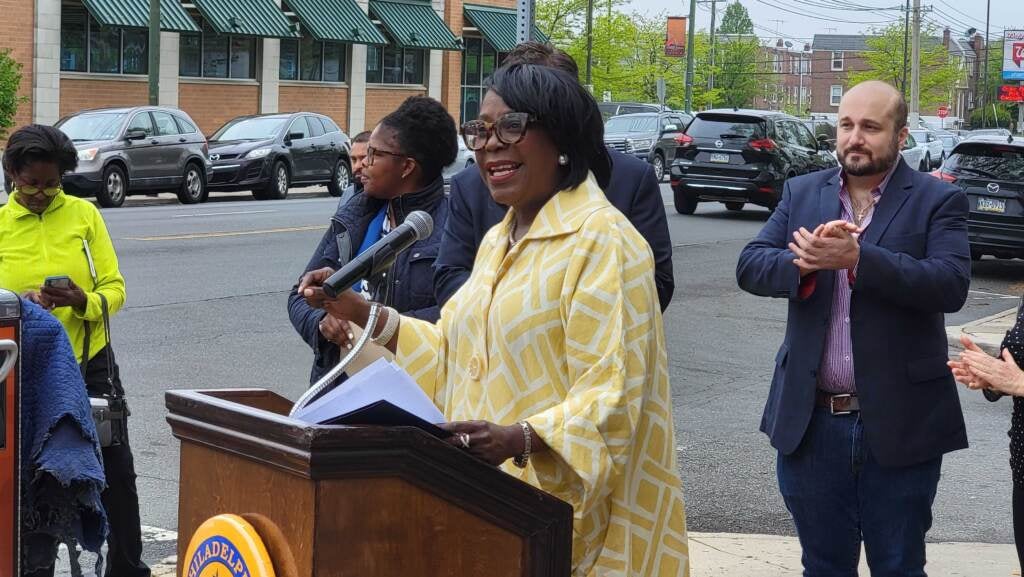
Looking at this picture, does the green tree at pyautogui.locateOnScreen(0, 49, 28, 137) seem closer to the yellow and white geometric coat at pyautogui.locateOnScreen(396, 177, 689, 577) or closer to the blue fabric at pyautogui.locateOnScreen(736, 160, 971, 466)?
the blue fabric at pyautogui.locateOnScreen(736, 160, 971, 466)

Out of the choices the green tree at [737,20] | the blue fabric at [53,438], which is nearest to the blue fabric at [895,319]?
the blue fabric at [53,438]

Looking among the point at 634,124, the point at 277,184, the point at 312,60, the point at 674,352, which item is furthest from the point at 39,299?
the point at 312,60

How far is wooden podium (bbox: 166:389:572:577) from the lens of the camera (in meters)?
2.25

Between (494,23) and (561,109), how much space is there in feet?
150

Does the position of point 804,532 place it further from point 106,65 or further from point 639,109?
point 639,109

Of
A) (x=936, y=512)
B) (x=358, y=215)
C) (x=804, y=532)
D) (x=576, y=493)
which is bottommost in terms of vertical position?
(x=936, y=512)

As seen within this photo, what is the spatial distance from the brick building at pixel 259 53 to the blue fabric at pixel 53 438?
29088 millimetres

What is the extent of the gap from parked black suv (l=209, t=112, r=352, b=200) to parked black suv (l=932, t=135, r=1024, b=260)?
12.0 meters

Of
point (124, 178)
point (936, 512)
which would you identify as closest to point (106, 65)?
point (124, 178)

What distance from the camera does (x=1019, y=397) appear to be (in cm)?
398

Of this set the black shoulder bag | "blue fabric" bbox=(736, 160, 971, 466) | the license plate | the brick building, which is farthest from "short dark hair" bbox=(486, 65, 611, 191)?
the brick building

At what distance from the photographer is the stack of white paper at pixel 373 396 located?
2.44m

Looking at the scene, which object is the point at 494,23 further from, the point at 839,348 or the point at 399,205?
the point at 839,348

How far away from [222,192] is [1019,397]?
82.0ft
